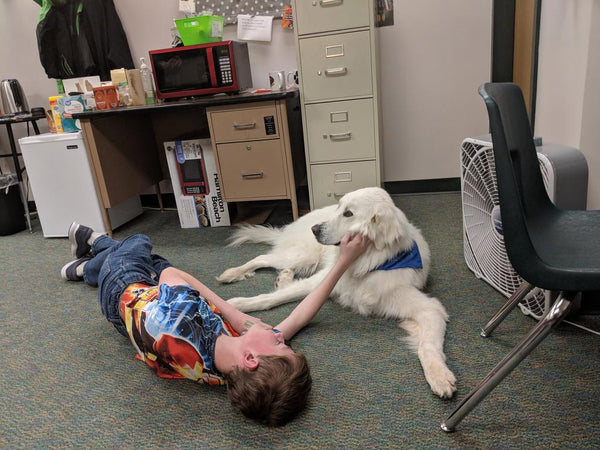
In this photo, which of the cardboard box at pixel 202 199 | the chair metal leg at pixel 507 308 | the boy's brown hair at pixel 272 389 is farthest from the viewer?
the cardboard box at pixel 202 199

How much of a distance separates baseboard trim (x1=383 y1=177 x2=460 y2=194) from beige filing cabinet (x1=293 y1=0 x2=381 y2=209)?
2.46 ft

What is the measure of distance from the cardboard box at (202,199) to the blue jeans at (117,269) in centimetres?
93

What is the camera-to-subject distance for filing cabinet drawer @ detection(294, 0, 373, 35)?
249 cm

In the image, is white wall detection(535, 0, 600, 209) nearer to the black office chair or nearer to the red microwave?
the black office chair

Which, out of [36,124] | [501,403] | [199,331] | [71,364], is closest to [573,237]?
[501,403]

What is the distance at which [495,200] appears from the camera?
5.33 feet

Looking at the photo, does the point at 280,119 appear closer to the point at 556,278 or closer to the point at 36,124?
the point at 556,278

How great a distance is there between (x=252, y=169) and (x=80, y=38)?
180 cm

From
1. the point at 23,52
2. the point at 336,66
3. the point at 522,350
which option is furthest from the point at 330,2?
the point at 23,52

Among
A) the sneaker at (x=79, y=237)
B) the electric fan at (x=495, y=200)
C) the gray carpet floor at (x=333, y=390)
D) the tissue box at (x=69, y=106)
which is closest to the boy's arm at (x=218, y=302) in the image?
the gray carpet floor at (x=333, y=390)

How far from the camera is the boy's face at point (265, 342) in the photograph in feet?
4.04

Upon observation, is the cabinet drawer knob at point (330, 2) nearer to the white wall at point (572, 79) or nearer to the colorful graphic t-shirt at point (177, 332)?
the white wall at point (572, 79)

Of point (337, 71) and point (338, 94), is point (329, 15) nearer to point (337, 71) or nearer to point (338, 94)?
point (337, 71)

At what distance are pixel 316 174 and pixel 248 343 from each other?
5.59 feet
